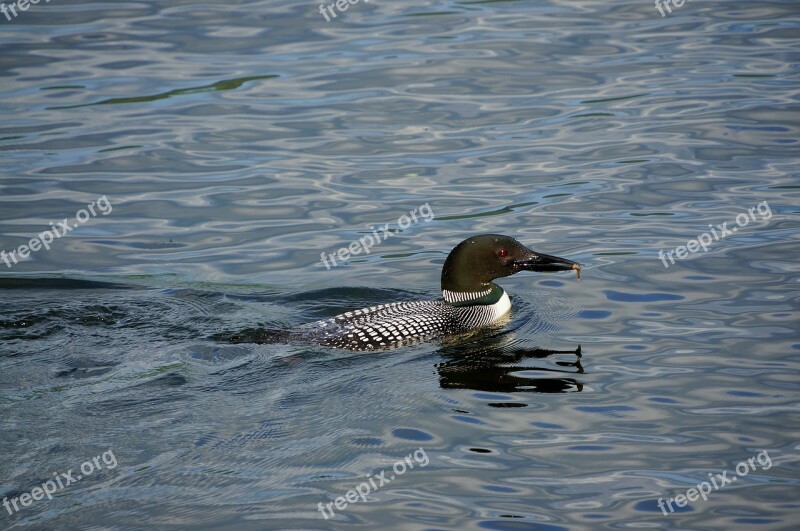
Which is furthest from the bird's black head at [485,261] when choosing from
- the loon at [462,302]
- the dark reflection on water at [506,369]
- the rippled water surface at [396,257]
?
the dark reflection on water at [506,369]

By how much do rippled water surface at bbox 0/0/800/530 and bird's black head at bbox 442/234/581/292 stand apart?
0.43 meters

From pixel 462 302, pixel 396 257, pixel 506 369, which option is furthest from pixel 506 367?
pixel 396 257

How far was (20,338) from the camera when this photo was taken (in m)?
7.99

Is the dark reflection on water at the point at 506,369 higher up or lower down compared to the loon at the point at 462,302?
lower down

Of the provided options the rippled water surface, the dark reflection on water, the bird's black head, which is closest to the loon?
the bird's black head

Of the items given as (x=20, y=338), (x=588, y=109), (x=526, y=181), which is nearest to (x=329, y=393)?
(x=20, y=338)

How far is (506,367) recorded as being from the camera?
24.6 feet

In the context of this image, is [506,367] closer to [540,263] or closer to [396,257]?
[540,263]

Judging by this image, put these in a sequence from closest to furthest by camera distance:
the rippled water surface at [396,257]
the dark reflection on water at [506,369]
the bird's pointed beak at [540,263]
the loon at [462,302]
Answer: the rippled water surface at [396,257] → the dark reflection on water at [506,369] → the loon at [462,302] → the bird's pointed beak at [540,263]

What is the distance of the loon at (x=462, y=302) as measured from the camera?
26.1 ft

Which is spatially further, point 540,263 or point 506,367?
point 540,263

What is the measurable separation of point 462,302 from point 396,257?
1.57 metres

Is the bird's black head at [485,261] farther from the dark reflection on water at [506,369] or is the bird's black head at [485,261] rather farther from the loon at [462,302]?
the dark reflection on water at [506,369]

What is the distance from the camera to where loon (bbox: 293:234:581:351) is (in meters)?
7.94
